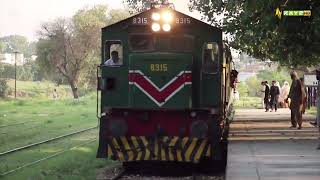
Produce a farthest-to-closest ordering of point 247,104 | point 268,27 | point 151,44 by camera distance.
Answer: point 247,104 < point 268,27 < point 151,44

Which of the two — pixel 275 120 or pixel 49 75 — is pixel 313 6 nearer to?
pixel 275 120

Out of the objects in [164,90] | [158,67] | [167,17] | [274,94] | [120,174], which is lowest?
[120,174]

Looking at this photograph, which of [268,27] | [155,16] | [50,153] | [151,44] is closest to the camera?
[155,16]

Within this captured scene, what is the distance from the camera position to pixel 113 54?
12.5m

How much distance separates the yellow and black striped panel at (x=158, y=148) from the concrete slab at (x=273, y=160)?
73 cm

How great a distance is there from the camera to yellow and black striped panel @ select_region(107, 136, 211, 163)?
1208cm

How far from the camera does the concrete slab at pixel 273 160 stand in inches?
439

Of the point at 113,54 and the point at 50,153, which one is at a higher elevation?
the point at 113,54

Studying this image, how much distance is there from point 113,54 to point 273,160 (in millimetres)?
4165

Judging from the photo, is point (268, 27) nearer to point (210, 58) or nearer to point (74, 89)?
point (210, 58)

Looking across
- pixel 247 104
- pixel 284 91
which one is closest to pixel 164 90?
pixel 284 91

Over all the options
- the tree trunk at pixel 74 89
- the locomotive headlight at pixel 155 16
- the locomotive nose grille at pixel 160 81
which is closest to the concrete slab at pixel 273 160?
the locomotive nose grille at pixel 160 81

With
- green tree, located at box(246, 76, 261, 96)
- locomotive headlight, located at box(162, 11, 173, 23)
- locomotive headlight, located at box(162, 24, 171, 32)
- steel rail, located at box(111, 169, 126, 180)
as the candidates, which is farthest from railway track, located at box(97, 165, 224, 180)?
green tree, located at box(246, 76, 261, 96)

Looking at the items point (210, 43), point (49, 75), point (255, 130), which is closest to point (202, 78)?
point (210, 43)
